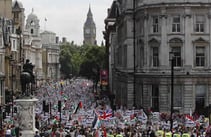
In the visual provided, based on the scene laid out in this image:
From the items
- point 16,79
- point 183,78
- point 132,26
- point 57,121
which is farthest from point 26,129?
point 16,79

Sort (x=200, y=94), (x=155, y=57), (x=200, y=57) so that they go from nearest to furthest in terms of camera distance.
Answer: (x=200, y=94) < (x=200, y=57) < (x=155, y=57)

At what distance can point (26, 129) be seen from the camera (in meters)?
33.4

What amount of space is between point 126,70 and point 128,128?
90.6 ft

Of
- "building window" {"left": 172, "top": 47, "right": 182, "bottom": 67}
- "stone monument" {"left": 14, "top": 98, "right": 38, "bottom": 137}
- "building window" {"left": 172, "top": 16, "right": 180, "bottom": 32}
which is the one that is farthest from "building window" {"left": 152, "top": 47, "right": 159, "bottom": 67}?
"stone monument" {"left": 14, "top": 98, "right": 38, "bottom": 137}

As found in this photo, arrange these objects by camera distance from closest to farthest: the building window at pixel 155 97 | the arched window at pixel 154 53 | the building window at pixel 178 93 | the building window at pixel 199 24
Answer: the building window at pixel 178 93 → the building window at pixel 199 24 → the building window at pixel 155 97 → the arched window at pixel 154 53

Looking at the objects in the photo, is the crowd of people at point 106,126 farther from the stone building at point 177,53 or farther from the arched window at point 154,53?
the arched window at point 154,53

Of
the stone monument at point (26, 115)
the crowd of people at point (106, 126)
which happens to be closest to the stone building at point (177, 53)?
the crowd of people at point (106, 126)

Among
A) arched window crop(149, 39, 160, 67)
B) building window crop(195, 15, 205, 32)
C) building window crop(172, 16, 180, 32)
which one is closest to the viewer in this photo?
building window crop(195, 15, 205, 32)

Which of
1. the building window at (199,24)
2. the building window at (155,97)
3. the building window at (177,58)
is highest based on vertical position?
the building window at (199,24)

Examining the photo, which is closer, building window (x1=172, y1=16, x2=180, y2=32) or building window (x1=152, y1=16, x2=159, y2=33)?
building window (x1=172, y1=16, x2=180, y2=32)

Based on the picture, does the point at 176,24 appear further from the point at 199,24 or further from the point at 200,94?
the point at 200,94

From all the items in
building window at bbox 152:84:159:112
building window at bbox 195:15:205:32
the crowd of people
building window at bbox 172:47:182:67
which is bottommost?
the crowd of people

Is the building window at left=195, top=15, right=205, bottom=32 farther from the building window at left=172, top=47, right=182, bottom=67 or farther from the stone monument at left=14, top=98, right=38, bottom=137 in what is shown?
the stone monument at left=14, top=98, right=38, bottom=137

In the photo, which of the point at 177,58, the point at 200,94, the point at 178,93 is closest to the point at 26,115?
the point at 178,93
